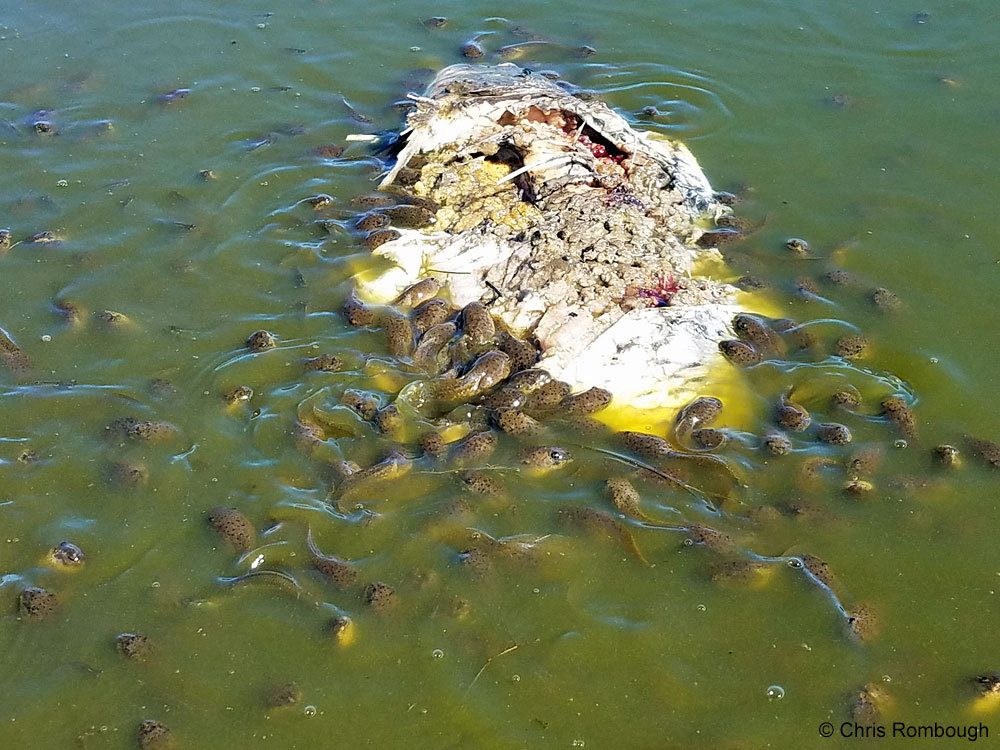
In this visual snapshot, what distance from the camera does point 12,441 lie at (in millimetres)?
8297

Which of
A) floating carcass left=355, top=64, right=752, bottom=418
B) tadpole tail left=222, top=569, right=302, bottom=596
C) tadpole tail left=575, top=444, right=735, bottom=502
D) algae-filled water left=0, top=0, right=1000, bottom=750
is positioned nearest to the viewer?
algae-filled water left=0, top=0, right=1000, bottom=750

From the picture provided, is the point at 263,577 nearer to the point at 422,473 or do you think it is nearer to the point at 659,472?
the point at 422,473

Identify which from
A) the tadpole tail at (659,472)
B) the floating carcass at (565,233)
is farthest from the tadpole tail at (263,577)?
the floating carcass at (565,233)

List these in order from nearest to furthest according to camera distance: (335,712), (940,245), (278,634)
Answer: (335,712), (278,634), (940,245)

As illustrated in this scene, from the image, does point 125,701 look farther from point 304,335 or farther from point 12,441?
point 304,335

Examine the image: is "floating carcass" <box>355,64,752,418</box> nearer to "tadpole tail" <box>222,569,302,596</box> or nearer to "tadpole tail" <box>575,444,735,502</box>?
"tadpole tail" <box>575,444,735,502</box>

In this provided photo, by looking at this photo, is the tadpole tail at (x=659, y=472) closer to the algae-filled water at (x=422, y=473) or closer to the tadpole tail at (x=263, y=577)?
the algae-filled water at (x=422, y=473)

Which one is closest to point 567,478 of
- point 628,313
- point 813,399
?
point 628,313

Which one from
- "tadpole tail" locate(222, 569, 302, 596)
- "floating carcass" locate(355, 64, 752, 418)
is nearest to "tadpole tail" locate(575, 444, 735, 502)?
"floating carcass" locate(355, 64, 752, 418)

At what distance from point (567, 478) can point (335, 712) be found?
270 centimetres

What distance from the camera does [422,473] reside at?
793cm

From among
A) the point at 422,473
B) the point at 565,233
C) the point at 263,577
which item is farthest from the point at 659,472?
the point at 263,577

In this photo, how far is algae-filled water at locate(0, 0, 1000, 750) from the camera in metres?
6.39

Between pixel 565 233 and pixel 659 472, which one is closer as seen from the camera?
pixel 659 472
